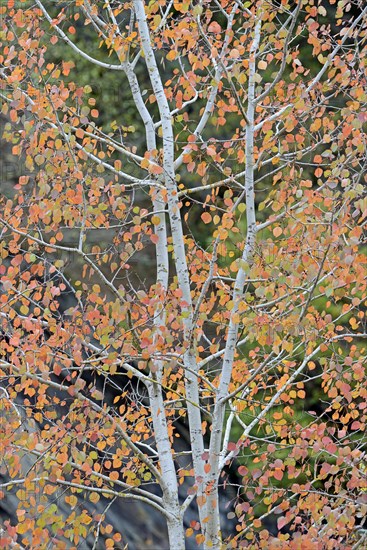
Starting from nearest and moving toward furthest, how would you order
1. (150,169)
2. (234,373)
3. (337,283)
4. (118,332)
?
1. (337,283)
2. (118,332)
3. (150,169)
4. (234,373)

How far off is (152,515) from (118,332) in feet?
14.4

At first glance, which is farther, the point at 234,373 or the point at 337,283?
the point at 234,373

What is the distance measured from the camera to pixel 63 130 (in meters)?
3.62

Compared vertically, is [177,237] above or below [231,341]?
above

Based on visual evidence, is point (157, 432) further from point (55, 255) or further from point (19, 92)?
point (55, 255)

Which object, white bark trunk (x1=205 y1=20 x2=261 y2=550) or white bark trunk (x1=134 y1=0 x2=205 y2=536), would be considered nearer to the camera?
white bark trunk (x1=205 y1=20 x2=261 y2=550)

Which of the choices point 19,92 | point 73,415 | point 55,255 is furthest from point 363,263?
point 55,255

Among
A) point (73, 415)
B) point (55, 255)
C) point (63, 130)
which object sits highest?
point (63, 130)

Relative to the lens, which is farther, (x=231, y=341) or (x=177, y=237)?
(x=177, y=237)

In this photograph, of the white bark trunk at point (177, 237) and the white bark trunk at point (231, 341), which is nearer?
the white bark trunk at point (231, 341)

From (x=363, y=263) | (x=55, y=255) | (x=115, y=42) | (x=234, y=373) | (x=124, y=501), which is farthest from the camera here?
(x=55, y=255)

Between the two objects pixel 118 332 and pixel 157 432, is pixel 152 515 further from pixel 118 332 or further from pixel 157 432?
pixel 118 332

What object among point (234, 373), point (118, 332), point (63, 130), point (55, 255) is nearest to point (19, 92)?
point (63, 130)

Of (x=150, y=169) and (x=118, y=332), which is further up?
(x=150, y=169)
